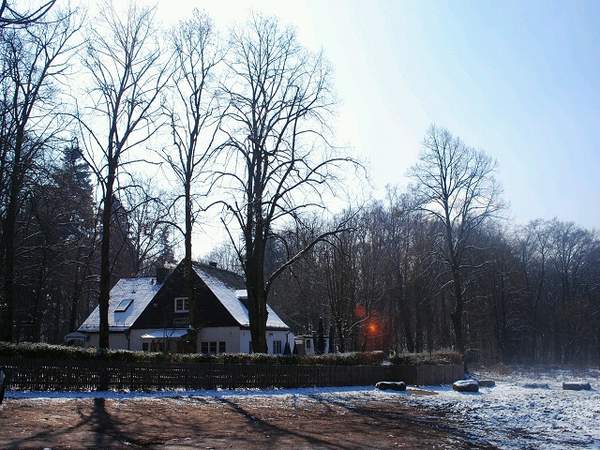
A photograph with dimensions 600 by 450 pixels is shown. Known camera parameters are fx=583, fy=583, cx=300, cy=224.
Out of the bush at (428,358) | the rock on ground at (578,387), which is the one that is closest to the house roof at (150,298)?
the bush at (428,358)

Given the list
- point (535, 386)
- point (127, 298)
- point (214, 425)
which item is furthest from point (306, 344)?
point (214, 425)

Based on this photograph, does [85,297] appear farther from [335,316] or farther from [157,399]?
[157,399]

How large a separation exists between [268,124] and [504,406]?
17.1 m

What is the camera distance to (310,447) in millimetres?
11383

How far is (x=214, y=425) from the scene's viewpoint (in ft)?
45.9

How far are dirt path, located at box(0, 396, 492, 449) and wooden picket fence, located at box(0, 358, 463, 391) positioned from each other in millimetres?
2104

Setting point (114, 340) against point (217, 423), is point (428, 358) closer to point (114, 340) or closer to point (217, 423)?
point (217, 423)

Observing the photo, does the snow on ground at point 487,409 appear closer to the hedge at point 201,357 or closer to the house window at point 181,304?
the hedge at point 201,357

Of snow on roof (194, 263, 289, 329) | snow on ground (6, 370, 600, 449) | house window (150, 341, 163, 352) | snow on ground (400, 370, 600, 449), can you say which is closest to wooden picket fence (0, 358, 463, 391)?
snow on ground (6, 370, 600, 449)

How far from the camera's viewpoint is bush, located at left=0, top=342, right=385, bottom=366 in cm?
1877

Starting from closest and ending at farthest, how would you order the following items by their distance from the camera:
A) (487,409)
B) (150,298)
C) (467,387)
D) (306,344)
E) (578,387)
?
(487,409) → (467,387) → (578,387) → (150,298) → (306,344)

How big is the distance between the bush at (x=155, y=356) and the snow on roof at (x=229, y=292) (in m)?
11.1

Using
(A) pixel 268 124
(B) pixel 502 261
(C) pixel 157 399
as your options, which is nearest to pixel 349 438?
(C) pixel 157 399

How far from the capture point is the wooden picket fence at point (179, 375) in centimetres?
1827
